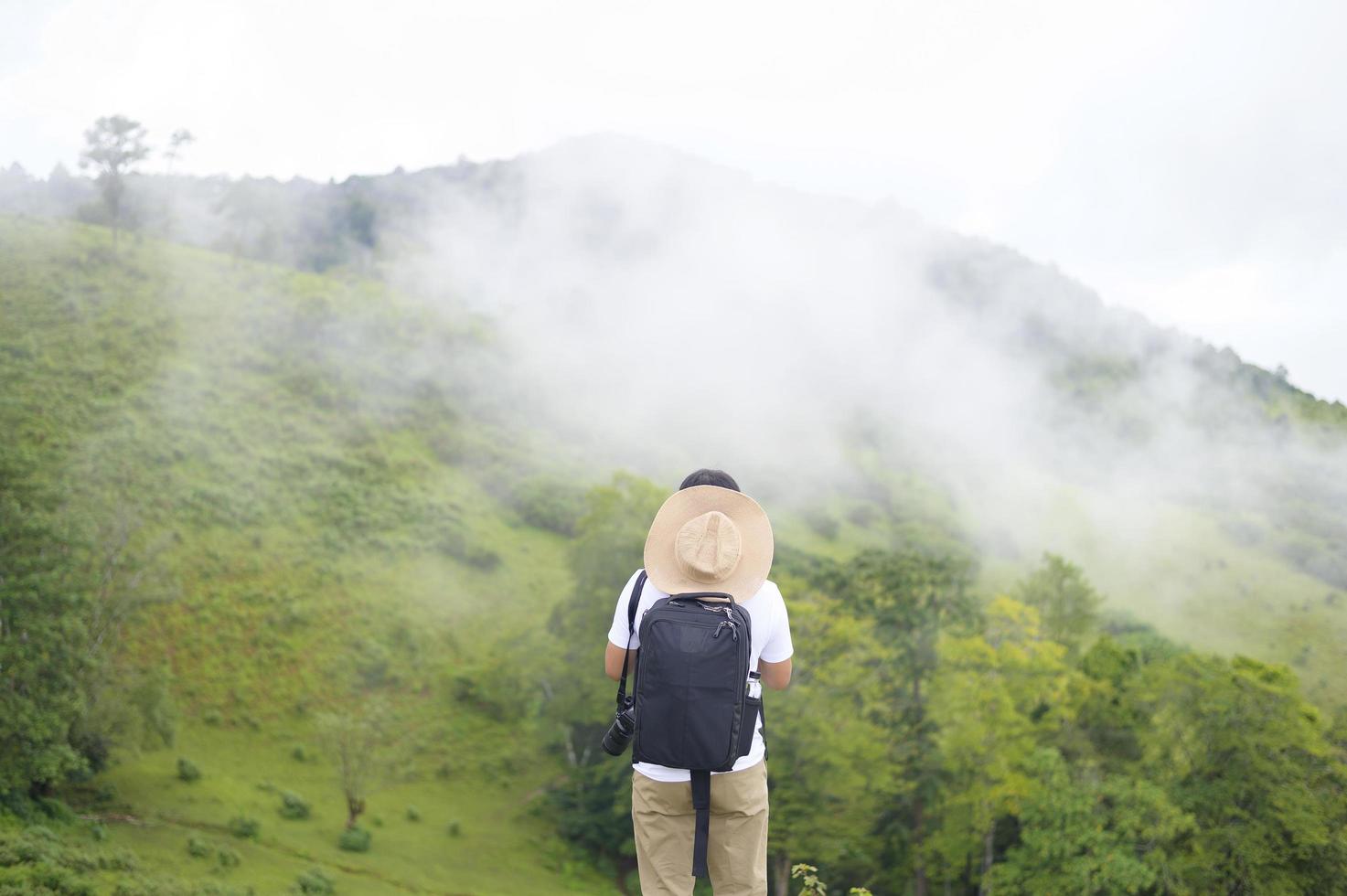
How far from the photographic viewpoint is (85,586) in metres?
24.9

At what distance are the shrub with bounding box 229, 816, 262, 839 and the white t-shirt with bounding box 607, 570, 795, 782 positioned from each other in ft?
85.0

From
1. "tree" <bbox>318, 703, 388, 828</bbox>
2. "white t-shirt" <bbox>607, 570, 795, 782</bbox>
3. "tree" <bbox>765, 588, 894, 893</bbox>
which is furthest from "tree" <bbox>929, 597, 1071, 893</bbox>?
"white t-shirt" <bbox>607, 570, 795, 782</bbox>

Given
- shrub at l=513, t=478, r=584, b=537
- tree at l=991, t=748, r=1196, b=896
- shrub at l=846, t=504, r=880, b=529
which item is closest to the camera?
tree at l=991, t=748, r=1196, b=896

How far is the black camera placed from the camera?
404 cm

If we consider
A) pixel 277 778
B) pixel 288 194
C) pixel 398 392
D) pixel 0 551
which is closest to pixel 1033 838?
pixel 277 778

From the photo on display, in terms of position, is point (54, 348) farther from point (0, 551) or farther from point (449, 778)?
point (449, 778)

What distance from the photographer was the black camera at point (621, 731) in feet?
13.3

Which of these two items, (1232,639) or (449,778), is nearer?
(449,778)

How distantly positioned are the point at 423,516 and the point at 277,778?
2253 centimetres

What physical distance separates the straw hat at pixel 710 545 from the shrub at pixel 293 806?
2935cm

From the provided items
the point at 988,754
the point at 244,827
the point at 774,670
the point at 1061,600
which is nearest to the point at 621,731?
the point at 774,670

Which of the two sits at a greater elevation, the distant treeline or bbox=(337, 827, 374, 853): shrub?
the distant treeline

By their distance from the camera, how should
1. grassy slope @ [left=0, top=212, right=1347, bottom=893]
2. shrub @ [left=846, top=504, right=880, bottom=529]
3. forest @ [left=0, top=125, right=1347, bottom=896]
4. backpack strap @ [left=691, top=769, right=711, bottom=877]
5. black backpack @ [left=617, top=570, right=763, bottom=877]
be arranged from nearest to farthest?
1. black backpack @ [left=617, top=570, right=763, bottom=877]
2. backpack strap @ [left=691, top=769, right=711, bottom=877]
3. forest @ [left=0, top=125, right=1347, bottom=896]
4. grassy slope @ [left=0, top=212, right=1347, bottom=893]
5. shrub @ [left=846, top=504, right=880, bottom=529]

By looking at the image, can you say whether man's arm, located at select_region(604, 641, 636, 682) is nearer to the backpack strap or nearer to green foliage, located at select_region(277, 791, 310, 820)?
the backpack strap
